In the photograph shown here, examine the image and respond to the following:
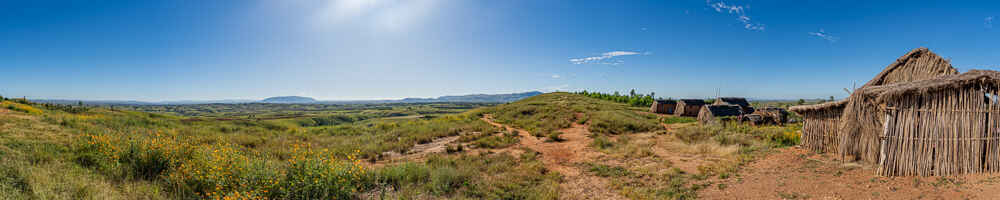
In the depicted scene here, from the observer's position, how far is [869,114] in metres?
6.99

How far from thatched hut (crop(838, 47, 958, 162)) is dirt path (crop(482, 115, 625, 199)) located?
5.62 metres

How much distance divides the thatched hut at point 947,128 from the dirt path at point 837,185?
10.7 inches

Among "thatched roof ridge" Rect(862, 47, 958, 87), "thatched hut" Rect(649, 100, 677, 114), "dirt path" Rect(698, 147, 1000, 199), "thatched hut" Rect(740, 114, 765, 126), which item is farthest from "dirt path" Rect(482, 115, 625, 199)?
"thatched hut" Rect(649, 100, 677, 114)

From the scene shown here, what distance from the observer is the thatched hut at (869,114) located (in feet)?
22.5

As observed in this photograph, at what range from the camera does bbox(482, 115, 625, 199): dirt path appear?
250 inches

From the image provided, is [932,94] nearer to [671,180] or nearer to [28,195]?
[671,180]

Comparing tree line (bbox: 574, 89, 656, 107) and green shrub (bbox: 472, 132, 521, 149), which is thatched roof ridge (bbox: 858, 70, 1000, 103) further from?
tree line (bbox: 574, 89, 656, 107)

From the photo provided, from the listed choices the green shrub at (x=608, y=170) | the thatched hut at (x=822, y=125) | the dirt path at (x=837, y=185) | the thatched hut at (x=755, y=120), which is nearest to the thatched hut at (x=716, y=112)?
the thatched hut at (x=755, y=120)

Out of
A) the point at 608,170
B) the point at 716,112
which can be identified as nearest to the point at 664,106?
the point at 716,112

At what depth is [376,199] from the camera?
17.8 ft

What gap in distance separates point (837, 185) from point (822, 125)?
13.0 feet

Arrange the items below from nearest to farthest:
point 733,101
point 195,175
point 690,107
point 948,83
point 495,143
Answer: point 195,175
point 948,83
point 495,143
point 690,107
point 733,101

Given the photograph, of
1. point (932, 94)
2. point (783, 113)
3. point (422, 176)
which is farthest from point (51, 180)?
point (783, 113)

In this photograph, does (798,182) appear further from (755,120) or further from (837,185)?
(755,120)
